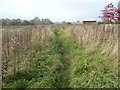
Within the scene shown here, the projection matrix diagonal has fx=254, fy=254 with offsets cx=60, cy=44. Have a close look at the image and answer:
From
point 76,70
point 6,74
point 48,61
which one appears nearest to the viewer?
point 6,74

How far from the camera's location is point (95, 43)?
37.2 feet

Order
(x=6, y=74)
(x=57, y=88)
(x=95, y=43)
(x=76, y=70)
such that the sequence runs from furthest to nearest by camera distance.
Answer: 1. (x=95, y=43)
2. (x=76, y=70)
3. (x=6, y=74)
4. (x=57, y=88)

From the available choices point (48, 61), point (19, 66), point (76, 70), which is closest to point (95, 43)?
point (48, 61)

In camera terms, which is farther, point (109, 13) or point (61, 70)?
point (109, 13)

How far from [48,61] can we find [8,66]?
1740mm

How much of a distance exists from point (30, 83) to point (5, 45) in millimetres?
2470

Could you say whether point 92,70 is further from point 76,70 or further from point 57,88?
point 57,88

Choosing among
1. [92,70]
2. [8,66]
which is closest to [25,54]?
[8,66]

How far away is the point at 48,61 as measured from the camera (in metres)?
9.59

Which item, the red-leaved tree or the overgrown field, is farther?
the red-leaved tree

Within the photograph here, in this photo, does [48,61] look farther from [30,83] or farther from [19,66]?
[30,83]

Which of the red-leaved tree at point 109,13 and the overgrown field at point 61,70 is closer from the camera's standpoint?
the overgrown field at point 61,70

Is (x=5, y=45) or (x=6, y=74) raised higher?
(x=5, y=45)

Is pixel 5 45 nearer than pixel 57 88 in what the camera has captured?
No
